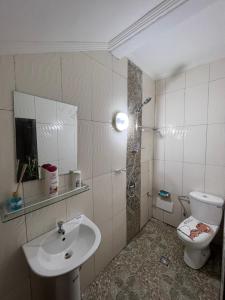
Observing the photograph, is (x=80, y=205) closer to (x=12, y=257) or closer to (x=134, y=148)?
(x=12, y=257)

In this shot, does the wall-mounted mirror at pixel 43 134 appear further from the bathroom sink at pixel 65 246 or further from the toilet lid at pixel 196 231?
the toilet lid at pixel 196 231

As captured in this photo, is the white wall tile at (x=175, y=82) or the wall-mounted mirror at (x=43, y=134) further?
the white wall tile at (x=175, y=82)

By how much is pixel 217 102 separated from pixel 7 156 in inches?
83.4

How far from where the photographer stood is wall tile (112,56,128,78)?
57.9 inches

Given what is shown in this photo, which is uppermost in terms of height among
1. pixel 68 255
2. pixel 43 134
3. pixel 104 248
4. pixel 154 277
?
pixel 43 134

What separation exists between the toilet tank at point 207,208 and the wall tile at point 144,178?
63 centimetres

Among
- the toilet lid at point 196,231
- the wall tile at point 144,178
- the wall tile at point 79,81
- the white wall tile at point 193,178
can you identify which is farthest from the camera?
the wall tile at point 144,178

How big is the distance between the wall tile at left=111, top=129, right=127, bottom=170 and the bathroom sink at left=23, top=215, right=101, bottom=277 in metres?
0.64

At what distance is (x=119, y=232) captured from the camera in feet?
5.54

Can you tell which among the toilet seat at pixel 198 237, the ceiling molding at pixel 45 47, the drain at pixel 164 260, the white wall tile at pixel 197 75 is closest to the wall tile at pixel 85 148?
the ceiling molding at pixel 45 47

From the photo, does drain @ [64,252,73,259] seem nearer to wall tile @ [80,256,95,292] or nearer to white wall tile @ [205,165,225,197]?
wall tile @ [80,256,95,292]

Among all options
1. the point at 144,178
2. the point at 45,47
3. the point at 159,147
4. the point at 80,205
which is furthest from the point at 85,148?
the point at 159,147

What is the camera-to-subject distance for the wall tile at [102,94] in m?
1.29

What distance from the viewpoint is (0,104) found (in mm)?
762
